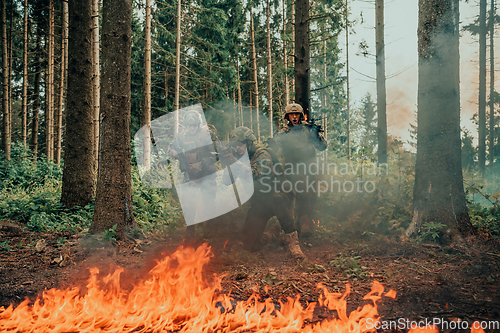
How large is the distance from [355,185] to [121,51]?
729 centimetres

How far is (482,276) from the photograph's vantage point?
3.96 metres

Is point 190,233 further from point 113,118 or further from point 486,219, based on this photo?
point 486,219

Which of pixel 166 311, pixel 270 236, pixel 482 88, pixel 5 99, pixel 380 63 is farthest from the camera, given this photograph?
pixel 482 88

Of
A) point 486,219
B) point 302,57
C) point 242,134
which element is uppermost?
point 302,57

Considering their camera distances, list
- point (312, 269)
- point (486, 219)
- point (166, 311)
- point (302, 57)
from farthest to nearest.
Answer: point (302, 57), point (486, 219), point (312, 269), point (166, 311)

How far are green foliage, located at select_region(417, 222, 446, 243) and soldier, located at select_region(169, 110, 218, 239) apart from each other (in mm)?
4519

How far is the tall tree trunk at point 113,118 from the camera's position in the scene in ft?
17.9

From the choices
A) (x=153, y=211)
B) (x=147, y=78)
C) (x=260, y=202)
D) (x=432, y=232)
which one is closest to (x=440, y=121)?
(x=432, y=232)

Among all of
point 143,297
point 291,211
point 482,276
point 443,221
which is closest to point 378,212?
point 443,221

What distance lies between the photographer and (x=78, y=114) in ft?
24.9

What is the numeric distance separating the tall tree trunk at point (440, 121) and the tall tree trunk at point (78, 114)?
7.97 meters

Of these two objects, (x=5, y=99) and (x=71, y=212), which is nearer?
(x=71, y=212)

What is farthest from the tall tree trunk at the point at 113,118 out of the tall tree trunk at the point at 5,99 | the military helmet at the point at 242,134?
the tall tree trunk at the point at 5,99

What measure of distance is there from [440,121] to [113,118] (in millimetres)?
6321
